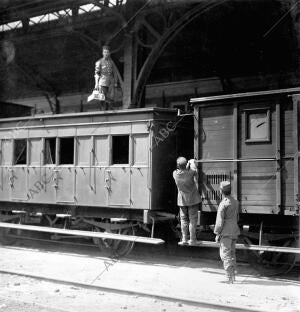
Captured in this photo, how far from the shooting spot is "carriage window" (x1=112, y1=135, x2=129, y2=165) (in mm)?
10633

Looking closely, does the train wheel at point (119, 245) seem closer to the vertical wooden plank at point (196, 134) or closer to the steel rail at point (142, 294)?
the vertical wooden plank at point (196, 134)

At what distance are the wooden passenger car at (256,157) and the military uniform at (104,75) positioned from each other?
180 inches

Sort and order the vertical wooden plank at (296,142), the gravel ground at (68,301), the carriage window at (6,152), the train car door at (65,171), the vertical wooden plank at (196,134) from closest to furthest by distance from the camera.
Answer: the gravel ground at (68,301) → the vertical wooden plank at (296,142) → the vertical wooden plank at (196,134) → the train car door at (65,171) → the carriage window at (6,152)

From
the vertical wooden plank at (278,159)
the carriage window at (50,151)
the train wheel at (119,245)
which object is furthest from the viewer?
the carriage window at (50,151)

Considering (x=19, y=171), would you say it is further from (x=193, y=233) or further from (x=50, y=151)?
(x=193, y=233)

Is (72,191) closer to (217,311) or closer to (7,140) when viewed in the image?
(7,140)

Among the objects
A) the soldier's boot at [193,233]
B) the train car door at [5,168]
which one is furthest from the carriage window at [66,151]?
the soldier's boot at [193,233]

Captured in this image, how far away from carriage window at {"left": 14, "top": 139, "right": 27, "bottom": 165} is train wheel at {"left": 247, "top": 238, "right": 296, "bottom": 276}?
6.52m

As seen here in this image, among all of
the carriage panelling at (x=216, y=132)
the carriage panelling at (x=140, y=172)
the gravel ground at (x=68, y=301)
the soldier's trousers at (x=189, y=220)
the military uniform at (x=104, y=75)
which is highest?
the military uniform at (x=104, y=75)

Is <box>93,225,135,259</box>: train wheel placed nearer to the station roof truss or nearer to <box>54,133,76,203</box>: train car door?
<box>54,133,76,203</box>: train car door

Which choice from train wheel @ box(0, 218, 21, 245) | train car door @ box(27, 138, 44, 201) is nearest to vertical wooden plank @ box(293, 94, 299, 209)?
train car door @ box(27, 138, 44, 201)

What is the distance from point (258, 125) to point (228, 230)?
2.17 m

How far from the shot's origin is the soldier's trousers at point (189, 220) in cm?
916

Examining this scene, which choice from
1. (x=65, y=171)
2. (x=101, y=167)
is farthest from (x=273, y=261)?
(x=65, y=171)
